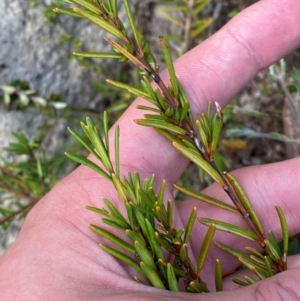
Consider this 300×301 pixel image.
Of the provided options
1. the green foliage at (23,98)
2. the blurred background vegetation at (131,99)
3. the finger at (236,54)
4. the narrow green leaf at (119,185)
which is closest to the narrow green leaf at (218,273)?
the narrow green leaf at (119,185)

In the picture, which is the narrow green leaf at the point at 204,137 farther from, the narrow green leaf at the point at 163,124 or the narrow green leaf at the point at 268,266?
the narrow green leaf at the point at 268,266

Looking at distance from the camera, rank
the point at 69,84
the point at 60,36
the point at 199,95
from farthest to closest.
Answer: the point at 69,84 → the point at 60,36 → the point at 199,95

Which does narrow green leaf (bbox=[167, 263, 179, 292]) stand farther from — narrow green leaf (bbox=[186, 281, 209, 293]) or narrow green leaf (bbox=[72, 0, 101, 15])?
narrow green leaf (bbox=[72, 0, 101, 15])

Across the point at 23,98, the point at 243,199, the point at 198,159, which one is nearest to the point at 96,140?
the point at 198,159

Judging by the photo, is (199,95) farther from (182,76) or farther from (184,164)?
(184,164)

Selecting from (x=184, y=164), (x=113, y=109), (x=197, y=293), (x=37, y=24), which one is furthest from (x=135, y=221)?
(x=37, y=24)

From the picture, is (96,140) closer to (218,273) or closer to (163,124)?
(163,124)

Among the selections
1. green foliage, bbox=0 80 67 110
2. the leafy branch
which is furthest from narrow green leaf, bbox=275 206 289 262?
green foliage, bbox=0 80 67 110
